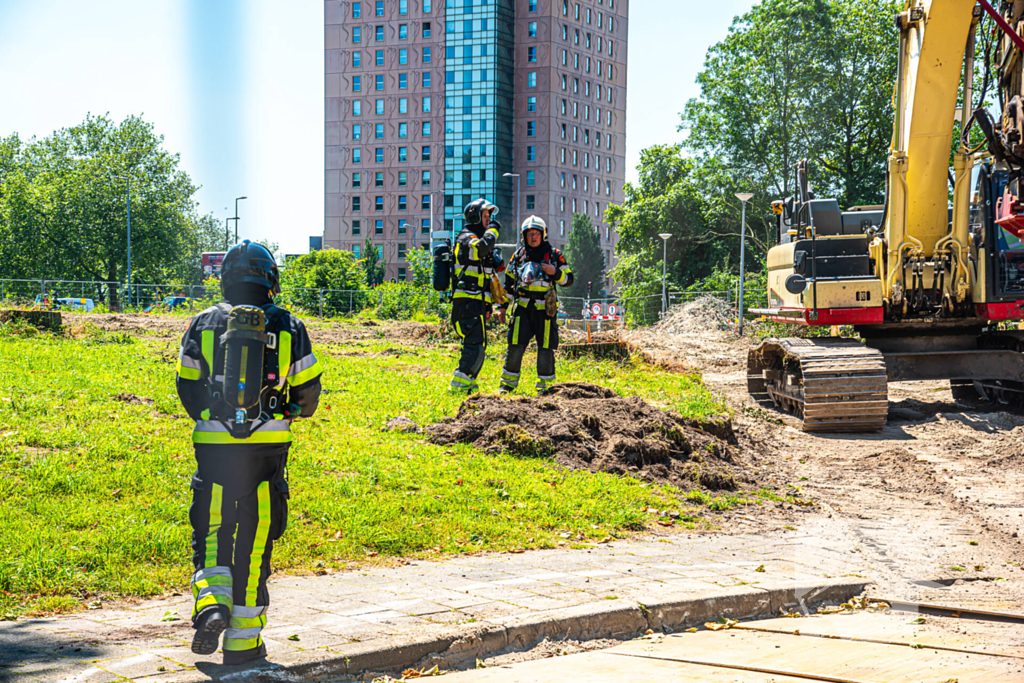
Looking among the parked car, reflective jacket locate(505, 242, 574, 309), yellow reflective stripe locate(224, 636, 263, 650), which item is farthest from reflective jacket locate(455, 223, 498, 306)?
the parked car

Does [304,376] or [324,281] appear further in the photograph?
[324,281]

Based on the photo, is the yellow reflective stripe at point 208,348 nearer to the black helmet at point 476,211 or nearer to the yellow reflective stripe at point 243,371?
the yellow reflective stripe at point 243,371

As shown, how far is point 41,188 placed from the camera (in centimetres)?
5066

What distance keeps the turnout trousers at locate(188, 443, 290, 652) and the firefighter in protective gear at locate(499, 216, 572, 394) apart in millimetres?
7205

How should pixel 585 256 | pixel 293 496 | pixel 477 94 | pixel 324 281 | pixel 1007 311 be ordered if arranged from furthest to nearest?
pixel 477 94, pixel 585 256, pixel 324 281, pixel 1007 311, pixel 293 496

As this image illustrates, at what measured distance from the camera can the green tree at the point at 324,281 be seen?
115 feet

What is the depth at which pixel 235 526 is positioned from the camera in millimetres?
3936

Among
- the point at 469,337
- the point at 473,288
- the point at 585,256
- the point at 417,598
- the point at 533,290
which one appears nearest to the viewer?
the point at 417,598

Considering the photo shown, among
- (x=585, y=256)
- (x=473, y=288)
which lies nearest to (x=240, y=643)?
(x=473, y=288)

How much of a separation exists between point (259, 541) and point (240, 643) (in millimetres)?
429

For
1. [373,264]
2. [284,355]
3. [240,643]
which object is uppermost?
[373,264]

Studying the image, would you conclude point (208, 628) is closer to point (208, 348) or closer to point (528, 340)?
point (208, 348)

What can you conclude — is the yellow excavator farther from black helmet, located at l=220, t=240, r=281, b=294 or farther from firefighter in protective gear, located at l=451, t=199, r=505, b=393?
black helmet, located at l=220, t=240, r=281, b=294

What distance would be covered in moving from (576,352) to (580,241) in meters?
68.0
